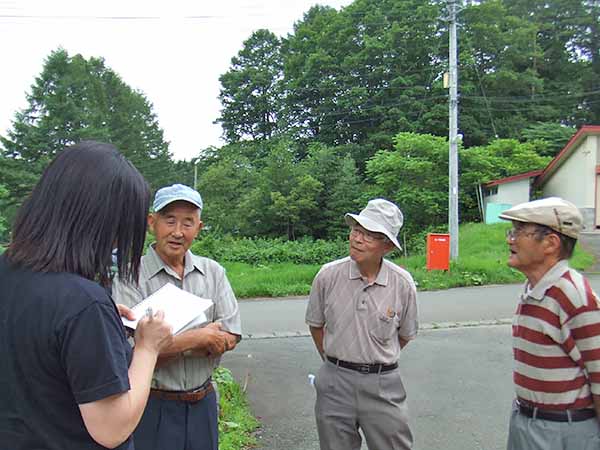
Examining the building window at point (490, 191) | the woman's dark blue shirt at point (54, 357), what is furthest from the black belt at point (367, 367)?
the building window at point (490, 191)

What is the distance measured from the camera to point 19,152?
34.5 meters

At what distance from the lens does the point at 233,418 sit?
13.3 ft

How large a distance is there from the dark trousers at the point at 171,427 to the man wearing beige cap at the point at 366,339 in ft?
2.48

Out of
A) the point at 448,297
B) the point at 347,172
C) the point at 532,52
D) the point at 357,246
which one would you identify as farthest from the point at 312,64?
the point at 357,246

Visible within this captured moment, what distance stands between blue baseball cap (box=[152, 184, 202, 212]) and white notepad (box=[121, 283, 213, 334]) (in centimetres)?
48

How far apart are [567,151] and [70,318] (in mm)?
23699

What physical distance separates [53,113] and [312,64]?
65.5ft

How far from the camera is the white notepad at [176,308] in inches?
75.9

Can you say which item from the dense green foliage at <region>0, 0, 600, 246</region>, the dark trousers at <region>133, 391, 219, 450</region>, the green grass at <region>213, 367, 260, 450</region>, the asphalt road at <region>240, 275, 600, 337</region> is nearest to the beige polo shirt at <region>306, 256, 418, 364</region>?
the dark trousers at <region>133, 391, 219, 450</region>

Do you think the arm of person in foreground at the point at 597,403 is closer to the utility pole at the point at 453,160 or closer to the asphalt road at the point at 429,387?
the asphalt road at the point at 429,387

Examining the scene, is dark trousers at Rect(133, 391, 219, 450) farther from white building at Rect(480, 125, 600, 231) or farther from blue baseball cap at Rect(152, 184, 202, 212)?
white building at Rect(480, 125, 600, 231)

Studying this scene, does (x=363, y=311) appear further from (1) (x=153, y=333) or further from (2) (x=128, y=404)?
(2) (x=128, y=404)

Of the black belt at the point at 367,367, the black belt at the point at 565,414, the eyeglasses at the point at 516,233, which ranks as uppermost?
the eyeglasses at the point at 516,233

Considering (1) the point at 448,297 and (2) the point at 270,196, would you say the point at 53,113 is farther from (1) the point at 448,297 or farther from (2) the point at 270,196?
(1) the point at 448,297
